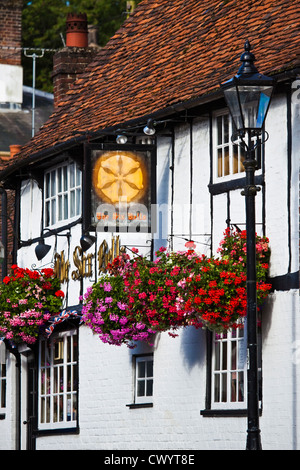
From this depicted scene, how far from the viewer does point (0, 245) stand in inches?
1027

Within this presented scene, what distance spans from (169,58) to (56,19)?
27.1 meters

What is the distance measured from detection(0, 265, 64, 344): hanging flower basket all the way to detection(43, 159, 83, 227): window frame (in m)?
1.12

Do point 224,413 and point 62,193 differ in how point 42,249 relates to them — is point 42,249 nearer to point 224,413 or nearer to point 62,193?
point 62,193

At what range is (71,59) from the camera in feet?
89.7

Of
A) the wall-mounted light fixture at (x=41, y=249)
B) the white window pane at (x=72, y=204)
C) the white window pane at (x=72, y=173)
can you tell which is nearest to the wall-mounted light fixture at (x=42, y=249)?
the wall-mounted light fixture at (x=41, y=249)

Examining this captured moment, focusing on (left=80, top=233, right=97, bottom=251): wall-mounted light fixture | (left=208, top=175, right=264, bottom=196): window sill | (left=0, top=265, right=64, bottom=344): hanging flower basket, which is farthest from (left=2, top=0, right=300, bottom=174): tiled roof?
(left=0, top=265, right=64, bottom=344): hanging flower basket

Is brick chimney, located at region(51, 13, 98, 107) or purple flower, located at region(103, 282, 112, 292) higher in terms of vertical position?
brick chimney, located at region(51, 13, 98, 107)

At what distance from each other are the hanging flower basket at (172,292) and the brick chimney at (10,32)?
20083mm

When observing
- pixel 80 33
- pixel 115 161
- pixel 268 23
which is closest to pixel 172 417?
pixel 115 161

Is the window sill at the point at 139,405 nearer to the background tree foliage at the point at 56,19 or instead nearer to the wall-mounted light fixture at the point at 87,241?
the wall-mounted light fixture at the point at 87,241

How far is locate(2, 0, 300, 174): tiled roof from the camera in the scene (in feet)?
62.9

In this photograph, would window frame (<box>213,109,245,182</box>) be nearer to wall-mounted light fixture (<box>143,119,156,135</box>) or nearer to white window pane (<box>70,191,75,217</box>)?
wall-mounted light fixture (<box>143,119,156,135</box>)

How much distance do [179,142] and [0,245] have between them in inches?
270

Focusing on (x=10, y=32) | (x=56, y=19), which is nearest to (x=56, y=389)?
(x=10, y=32)
